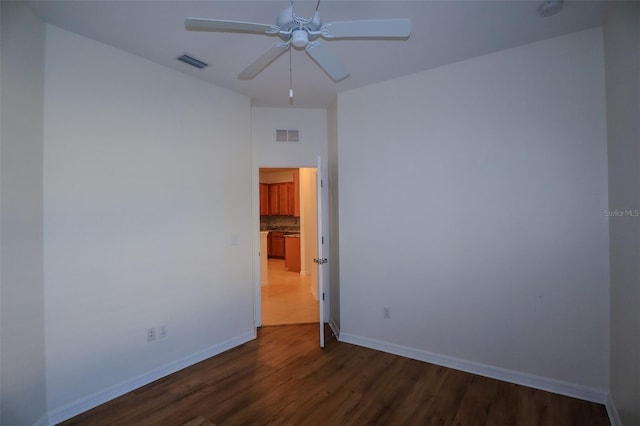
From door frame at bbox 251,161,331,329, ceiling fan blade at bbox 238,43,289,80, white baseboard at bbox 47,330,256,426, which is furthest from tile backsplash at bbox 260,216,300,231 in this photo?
ceiling fan blade at bbox 238,43,289,80

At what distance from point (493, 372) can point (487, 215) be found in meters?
1.45

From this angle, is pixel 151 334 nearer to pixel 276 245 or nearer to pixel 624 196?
pixel 624 196

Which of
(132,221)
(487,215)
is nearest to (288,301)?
(132,221)

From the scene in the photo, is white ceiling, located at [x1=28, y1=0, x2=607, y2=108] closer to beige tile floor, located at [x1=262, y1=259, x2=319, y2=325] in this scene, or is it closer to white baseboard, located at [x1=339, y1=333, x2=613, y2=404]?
white baseboard, located at [x1=339, y1=333, x2=613, y2=404]

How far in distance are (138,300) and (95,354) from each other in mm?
485

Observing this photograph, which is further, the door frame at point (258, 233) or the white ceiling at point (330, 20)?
the door frame at point (258, 233)

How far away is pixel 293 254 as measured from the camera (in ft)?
24.7

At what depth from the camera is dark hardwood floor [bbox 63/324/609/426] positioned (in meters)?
2.21

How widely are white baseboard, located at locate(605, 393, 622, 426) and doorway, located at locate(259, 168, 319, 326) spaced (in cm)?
302

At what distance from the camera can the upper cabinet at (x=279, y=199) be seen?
8969mm

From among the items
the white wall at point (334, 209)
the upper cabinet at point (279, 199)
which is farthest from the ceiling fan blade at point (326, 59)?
the upper cabinet at point (279, 199)

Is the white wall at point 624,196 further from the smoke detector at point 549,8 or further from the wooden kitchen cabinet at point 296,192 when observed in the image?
the wooden kitchen cabinet at point 296,192

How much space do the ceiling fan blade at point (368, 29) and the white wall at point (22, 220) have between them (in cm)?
204

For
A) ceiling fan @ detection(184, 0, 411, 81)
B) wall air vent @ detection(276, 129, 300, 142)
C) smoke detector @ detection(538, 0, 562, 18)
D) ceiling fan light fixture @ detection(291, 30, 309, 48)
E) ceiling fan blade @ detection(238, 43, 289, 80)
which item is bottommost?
ceiling fan light fixture @ detection(291, 30, 309, 48)
